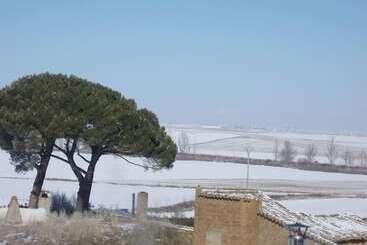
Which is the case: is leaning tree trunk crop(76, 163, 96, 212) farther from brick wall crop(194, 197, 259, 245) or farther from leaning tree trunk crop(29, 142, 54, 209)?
brick wall crop(194, 197, 259, 245)

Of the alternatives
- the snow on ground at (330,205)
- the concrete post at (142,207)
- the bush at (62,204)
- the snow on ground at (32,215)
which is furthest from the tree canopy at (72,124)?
the snow on ground at (330,205)

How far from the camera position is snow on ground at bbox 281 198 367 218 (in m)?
42.6

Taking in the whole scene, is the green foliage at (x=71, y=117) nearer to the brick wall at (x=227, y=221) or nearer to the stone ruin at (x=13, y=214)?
the stone ruin at (x=13, y=214)

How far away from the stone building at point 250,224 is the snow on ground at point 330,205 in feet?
61.0

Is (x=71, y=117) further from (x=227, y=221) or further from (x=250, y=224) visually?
(x=250, y=224)

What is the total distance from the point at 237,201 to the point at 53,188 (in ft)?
101

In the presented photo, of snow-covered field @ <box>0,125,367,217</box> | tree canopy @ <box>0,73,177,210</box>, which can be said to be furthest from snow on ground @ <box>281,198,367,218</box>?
tree canopy @ <box>0,73,177,210</box>

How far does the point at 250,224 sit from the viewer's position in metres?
21.9

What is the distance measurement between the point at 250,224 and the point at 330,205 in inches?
1036

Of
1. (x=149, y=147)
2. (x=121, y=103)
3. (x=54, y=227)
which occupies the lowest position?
(x=54, y=227)

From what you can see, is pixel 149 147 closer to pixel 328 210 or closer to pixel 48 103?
pixel 48 103

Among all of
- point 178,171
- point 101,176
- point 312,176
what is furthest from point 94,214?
point 312,176

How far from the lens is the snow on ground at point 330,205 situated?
140 ft

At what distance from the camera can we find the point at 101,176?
6544 centimetres
